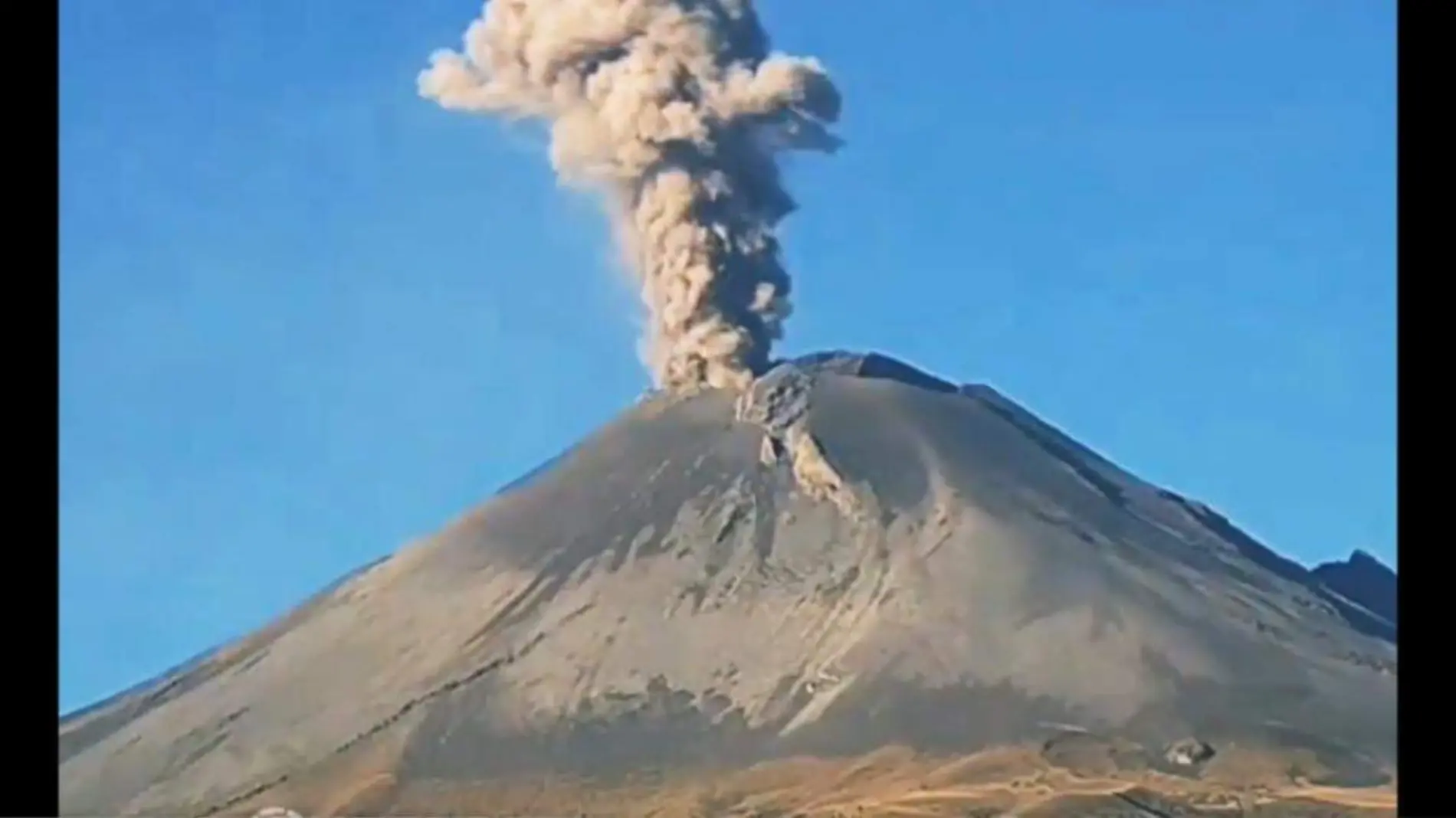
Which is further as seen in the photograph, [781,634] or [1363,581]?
[1363,581]

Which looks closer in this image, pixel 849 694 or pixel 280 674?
pixel 849 694

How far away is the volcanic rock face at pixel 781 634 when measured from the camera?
45.3m

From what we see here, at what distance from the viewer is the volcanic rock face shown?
45.3 meters

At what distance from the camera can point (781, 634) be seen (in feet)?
165

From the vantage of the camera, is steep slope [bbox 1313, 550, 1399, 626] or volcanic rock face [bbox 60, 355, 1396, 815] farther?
steep slope [bbox 1313, 550, 1399, 626]

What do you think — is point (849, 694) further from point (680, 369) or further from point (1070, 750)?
point (680, 369)

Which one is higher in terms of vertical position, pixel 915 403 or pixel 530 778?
pixel 915 403

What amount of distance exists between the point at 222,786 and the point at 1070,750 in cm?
1575

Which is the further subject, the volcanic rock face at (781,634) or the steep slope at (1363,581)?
→ the steep slope at (1363,581)

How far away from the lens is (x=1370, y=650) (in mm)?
50531
